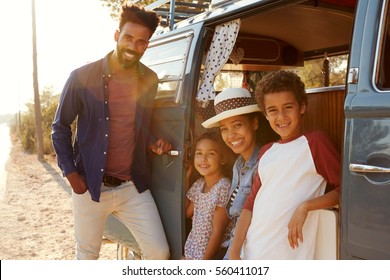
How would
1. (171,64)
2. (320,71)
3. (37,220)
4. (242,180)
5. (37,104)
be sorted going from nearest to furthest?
(242,180), (171,64), (320,71), (37,220), (37,104)

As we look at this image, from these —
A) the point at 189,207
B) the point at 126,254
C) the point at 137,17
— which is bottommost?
the point at 126,254

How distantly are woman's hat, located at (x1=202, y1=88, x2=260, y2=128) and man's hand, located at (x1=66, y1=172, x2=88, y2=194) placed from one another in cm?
97

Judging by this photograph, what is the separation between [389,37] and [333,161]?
2.24 feet

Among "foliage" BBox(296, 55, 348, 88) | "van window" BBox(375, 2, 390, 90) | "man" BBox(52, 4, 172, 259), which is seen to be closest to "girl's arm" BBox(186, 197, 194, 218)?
"man" BBox(52, 4, 172, 259)

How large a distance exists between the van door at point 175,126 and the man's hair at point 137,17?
1.00 feet

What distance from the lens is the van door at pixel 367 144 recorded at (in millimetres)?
2141

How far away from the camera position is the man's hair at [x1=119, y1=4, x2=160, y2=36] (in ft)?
12.4

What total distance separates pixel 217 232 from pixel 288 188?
3.25 feet

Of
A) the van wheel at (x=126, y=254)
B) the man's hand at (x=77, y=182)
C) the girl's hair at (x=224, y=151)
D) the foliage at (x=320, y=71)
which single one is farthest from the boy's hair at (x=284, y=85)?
the van wheel at (x=126, y=254)

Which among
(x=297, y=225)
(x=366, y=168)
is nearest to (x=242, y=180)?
(x=297, y=225)

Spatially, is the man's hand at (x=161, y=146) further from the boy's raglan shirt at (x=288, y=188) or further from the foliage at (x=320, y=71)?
the foliage at (x=320, y=71)

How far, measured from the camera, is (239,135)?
11.5 ft

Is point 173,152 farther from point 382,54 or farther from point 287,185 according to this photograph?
point 382,54
